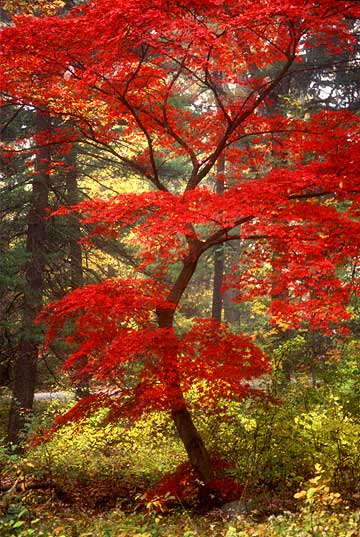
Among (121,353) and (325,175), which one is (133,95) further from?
(121,353)

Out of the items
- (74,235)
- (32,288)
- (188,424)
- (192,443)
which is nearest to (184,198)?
(188,424)

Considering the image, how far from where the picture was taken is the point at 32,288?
11898 mm

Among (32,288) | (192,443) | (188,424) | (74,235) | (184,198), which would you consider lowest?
(192,443)

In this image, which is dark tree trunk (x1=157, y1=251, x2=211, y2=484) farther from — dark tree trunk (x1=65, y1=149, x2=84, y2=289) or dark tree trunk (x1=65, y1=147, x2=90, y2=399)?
dark tree trunk (x1=65, y1=149, x2=84, y2=289)

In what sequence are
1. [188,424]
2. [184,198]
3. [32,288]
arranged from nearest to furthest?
[184,198], [188,424], [32,288]

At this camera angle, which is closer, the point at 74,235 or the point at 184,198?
the point at 184,198

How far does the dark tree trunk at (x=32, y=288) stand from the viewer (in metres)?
11.8

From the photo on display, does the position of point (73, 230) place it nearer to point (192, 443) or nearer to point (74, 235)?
point (74, 235)

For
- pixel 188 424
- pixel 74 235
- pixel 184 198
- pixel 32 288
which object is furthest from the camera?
pixel 74 235

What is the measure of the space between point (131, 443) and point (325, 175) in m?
6.72

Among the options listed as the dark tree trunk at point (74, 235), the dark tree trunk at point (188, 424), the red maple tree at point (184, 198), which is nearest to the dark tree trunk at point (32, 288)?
the dark tree trunk at point (74, 235)

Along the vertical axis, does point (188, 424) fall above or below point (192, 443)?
above

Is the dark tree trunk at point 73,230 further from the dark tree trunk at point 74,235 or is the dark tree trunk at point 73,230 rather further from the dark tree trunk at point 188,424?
the dark tree trunk at point 188,424

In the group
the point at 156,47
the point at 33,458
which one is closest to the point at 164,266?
the point at 156,47
